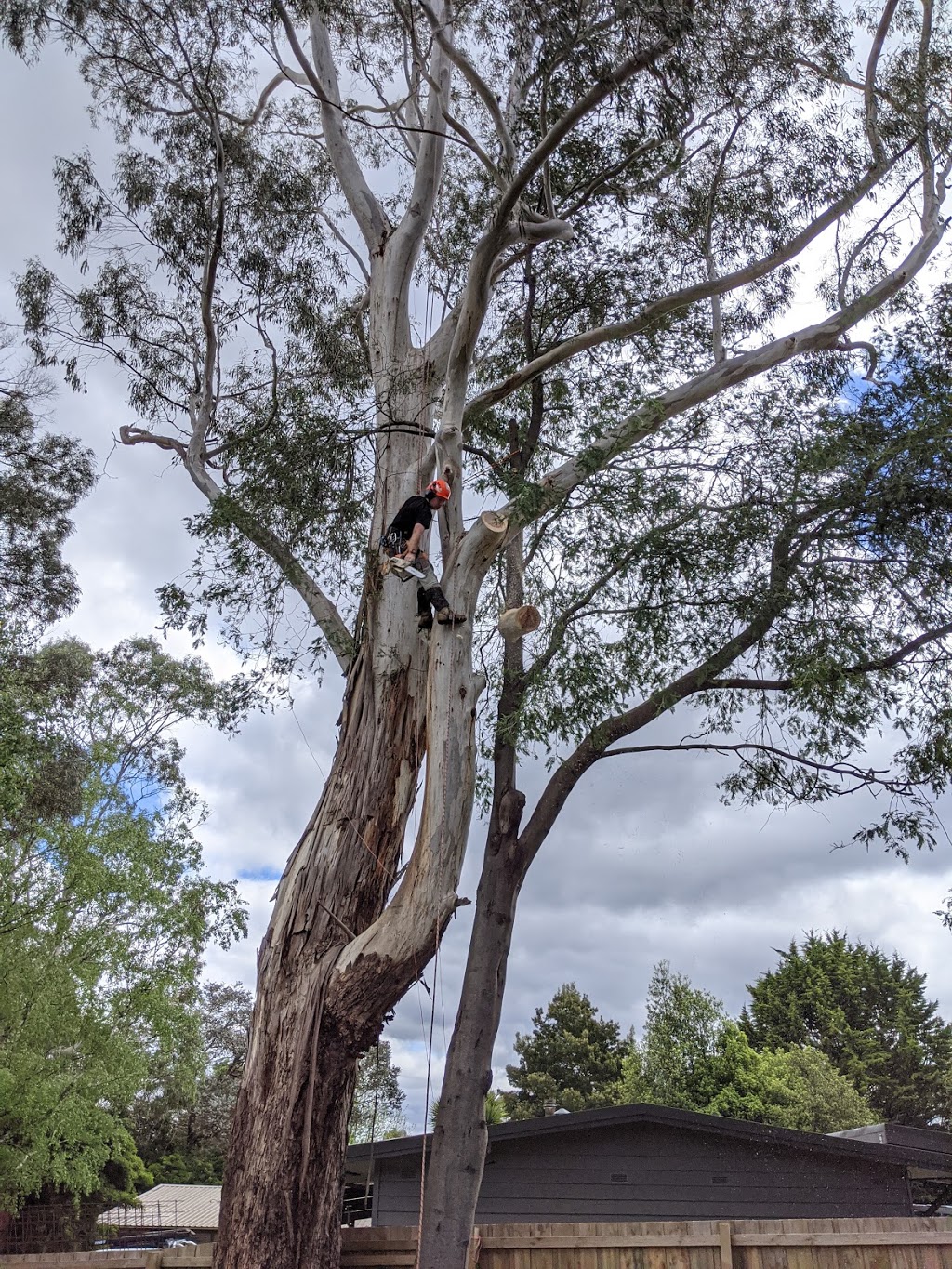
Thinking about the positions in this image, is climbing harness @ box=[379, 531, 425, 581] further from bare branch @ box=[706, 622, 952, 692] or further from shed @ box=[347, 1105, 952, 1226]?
shed @ box=[347, 1105, 952, 1226]

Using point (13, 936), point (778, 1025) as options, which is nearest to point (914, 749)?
point (13, 936)

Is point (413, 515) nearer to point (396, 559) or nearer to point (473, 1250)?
point (396, 559)

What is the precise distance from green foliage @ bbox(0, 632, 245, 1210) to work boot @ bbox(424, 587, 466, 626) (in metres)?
6.07

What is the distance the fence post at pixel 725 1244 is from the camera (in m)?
6.12

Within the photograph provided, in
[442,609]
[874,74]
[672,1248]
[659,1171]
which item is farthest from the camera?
[659,1171]

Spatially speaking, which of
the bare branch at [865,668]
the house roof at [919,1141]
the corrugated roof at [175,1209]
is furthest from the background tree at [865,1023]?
the bare branch at [865,668]

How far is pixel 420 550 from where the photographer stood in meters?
6.88

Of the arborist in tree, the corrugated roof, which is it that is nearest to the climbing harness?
the arborist in tree

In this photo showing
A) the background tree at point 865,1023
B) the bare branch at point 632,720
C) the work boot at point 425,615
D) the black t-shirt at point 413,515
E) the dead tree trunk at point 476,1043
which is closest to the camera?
the dead tree trunk at point 476,1043

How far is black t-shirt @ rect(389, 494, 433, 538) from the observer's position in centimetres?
705

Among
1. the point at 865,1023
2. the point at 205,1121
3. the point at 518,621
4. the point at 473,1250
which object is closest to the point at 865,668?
the point at 518,621

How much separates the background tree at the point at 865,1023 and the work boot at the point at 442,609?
35.4 meters

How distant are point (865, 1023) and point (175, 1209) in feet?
81.8

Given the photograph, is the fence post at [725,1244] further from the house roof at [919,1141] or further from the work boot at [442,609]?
the house roof at [919,1141]
